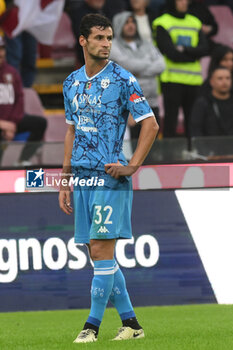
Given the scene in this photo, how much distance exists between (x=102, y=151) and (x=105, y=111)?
0.27 meters

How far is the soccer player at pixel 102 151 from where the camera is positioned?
6.62m

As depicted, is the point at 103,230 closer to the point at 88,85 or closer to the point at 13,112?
the point at 88,85

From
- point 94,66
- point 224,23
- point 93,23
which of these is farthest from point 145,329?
point 224,23

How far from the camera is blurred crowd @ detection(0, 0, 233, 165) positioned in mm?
12305

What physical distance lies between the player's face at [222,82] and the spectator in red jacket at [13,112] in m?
2.20

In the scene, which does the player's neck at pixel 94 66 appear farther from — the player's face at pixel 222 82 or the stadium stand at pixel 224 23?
the stadium stand at pixel 224 23

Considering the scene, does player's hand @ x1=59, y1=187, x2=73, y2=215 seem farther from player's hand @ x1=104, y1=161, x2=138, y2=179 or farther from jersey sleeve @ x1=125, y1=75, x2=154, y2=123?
jersey sleeve @ x1=125, y1=75, x2=154, y2=123

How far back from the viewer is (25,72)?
14.1 meters

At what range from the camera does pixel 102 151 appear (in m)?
6.68

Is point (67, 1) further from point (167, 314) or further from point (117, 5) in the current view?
point (167, 314)

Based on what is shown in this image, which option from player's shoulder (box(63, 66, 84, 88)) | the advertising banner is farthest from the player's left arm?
the advertising banner

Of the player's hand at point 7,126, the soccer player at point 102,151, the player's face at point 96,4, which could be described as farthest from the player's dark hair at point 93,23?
the player's face at point 96,4

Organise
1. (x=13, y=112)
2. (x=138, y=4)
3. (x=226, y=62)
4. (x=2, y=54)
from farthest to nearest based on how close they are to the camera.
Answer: (x=138, y=4) < (x=226, y=62) < (x=13, y=112) < (x=2, y=54)

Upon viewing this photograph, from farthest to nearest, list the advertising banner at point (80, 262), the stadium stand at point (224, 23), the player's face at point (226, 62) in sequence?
the stadium stand at point (224, 23) < the player's face at point (226, 62) < the advertising banner at point (80, 262)
